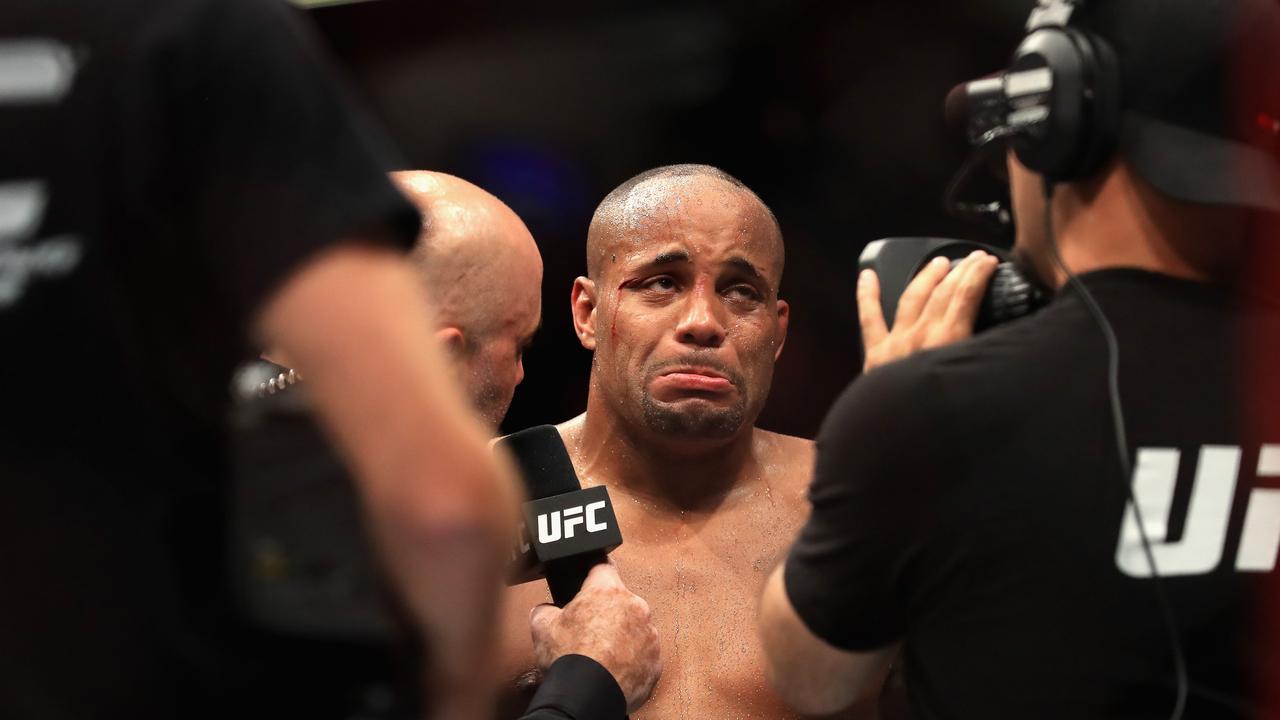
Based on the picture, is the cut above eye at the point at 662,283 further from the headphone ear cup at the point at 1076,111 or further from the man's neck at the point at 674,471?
the headphone ear cup at the point at 1076,111

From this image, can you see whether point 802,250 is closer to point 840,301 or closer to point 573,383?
point 840,301

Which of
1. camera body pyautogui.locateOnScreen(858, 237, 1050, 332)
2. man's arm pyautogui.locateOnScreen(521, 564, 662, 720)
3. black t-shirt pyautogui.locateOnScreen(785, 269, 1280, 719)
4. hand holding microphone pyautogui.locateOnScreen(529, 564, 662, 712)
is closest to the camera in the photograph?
black t-shirt pyautogui.locateOnScreen(785, 269, 1280, 719)

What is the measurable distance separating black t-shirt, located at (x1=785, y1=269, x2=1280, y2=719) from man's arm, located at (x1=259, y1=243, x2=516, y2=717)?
41 centimetres

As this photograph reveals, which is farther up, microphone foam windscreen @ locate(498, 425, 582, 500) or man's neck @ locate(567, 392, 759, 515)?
microphone foam windscreen @ locate(498, 425, 582, 500)

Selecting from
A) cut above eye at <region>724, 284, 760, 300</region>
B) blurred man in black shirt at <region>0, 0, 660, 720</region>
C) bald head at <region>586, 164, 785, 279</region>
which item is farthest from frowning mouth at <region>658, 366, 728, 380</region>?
blurred man in black shirt at <region>0, 0, 660, 720</region>

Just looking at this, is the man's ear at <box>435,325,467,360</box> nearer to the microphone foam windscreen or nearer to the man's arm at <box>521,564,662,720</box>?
the microphone foam windscreen

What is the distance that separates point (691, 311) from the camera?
1982mm

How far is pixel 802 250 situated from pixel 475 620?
7.04ft

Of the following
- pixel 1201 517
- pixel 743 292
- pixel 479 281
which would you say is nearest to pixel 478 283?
pixel 479 281

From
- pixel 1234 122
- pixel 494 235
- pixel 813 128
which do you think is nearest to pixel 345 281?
pixel 1234 122

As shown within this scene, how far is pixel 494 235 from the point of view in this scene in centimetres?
168

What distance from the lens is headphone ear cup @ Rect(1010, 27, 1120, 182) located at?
98 centimetres

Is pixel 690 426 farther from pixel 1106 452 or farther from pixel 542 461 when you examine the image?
pixel 1106 452

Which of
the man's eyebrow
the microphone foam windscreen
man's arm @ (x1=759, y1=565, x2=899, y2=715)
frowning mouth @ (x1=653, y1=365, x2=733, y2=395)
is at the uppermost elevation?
man's arm @ (x1=759, y1=565, x2=899, y2=715)
